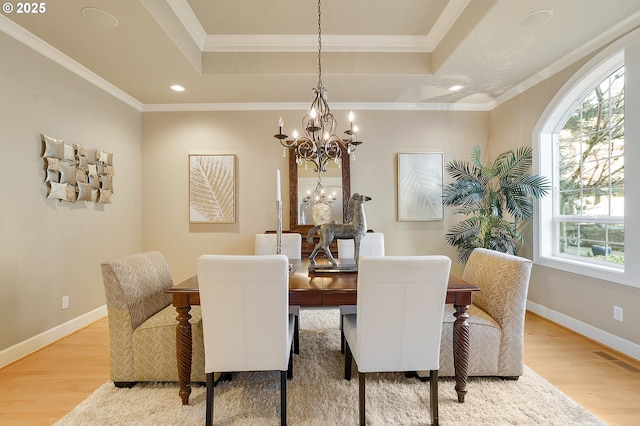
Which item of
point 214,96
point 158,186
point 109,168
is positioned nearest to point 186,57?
point 214,96

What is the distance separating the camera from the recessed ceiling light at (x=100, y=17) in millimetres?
2141

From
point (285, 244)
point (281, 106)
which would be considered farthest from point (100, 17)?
point (285, 244)

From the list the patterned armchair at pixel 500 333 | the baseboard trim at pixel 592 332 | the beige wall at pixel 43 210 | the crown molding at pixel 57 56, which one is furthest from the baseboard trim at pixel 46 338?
the baseboard trim at pixel 592 332

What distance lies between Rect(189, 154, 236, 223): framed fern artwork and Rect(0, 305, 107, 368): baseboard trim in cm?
148

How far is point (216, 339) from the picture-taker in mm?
1578

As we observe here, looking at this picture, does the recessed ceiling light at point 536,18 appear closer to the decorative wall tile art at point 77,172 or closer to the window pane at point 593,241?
the window pane at point 593,241

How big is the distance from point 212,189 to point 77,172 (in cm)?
144

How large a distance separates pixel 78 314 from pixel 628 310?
4.93 meters

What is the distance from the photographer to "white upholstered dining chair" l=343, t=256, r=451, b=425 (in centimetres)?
149

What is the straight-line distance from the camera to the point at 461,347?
179 centimetres

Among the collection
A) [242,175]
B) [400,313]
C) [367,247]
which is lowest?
[400,313]

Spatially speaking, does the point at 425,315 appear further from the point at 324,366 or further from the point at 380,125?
the point at 380,125

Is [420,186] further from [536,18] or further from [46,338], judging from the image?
[46,338]

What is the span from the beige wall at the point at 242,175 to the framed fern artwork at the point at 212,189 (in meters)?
0.09
